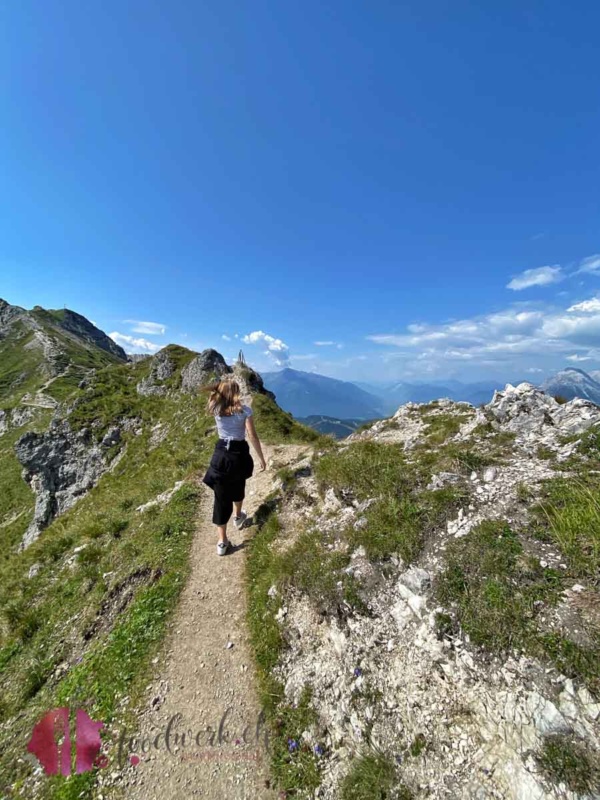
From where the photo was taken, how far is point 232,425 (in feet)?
34.0

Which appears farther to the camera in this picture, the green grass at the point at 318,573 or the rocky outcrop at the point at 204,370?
the rocky outcrop at the point at 204,370

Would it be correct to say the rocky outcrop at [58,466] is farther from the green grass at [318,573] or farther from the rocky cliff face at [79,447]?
the green grass at [318,573]

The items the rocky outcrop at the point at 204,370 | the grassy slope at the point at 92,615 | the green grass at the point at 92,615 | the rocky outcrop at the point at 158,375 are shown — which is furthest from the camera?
the rocky outcrop at the point at 158,375

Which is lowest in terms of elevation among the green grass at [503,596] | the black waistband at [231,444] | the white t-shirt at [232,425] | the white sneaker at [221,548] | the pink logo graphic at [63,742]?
the pink logo graphic at [63,742]

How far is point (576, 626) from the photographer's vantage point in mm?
5379

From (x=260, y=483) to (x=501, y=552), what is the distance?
36.4ft

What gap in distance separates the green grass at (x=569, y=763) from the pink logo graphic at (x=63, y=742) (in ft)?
23.9

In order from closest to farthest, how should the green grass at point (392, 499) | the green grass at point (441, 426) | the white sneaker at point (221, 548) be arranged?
the green grass at point (392, 499) → the white sneaker at point (221, 548) → the green grass at point (441, 426)

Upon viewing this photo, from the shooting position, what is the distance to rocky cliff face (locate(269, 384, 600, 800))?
16.1 feet

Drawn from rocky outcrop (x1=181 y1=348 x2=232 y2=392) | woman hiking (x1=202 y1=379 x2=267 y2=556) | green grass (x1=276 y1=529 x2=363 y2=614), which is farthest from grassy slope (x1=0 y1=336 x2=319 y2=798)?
rocky outcrop (x1=181 y1=348 x2=232 y2=392)

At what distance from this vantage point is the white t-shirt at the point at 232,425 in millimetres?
10328

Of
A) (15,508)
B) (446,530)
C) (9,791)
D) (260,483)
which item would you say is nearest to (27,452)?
(15,508)

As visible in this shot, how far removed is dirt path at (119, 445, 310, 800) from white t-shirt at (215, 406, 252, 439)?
4218 millimetres

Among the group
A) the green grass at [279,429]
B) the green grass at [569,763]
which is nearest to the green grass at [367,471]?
the green grass at [279,429]
